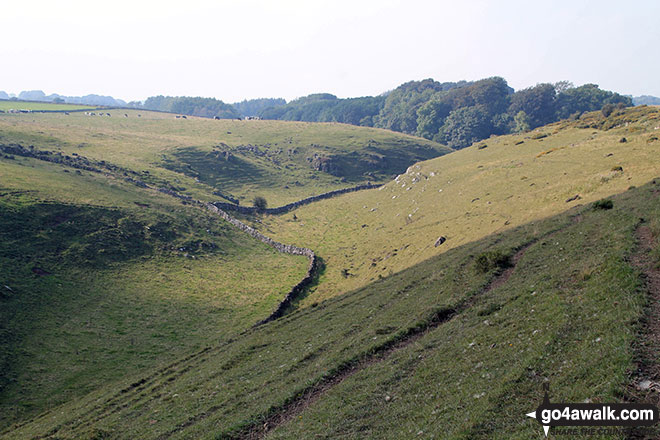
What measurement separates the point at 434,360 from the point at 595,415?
761 cm

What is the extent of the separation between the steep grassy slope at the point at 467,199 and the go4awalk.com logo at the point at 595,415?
1286 inches

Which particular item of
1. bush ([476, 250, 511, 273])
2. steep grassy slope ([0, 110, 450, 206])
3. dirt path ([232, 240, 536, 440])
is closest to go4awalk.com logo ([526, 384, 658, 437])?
dirt path ([232, 240, 536, 440])

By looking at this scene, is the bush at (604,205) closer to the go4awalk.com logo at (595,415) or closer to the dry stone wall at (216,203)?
the go4awalk.com logo at (595,415)

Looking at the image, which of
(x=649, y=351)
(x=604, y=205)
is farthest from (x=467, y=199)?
(x=649, y=351)

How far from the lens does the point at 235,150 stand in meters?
141

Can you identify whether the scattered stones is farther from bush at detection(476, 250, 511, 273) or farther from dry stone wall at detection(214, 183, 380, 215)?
dry stone wall at detection(214, 183, 380, 215)

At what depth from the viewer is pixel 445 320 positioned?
2172 cm

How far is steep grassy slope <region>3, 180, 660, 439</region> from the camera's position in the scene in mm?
11742

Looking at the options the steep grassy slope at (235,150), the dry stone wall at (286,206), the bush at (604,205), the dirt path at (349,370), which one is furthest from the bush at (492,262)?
the steep grassy slope at (235,150)

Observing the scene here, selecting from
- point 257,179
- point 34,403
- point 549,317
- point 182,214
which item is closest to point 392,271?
point 549,317

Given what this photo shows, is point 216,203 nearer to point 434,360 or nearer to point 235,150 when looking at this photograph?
point 235,150

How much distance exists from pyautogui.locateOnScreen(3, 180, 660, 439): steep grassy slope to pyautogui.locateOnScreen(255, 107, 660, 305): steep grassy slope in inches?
425

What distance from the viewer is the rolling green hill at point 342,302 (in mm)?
13703

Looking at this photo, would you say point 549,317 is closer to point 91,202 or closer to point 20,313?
point 20,313
